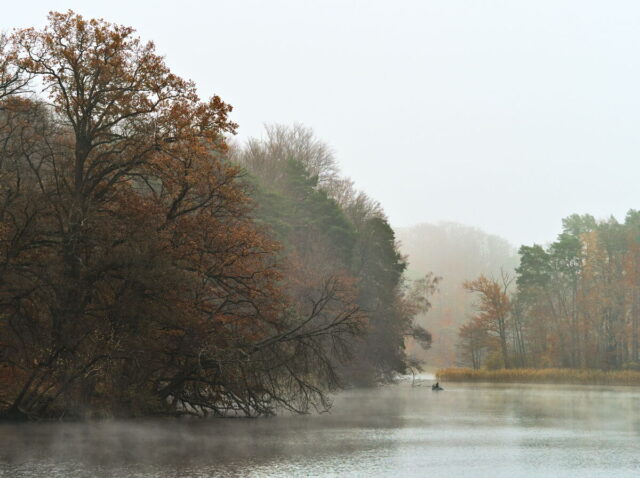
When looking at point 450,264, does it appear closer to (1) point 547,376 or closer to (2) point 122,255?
(1) point 547,376

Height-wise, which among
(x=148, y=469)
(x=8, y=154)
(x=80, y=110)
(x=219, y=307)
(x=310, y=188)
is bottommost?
(x=148, y=469)

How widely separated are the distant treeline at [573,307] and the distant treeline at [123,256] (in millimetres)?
56003

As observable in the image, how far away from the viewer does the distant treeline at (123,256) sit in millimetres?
24625

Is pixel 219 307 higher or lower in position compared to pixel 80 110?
lower

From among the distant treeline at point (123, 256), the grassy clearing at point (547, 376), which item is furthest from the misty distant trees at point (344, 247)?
the distant treeline at point (123, 256)

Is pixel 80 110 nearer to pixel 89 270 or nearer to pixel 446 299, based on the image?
pixel 89 270

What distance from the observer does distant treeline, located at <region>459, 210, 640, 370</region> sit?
79000 mm

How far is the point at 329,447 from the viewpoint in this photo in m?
20.4

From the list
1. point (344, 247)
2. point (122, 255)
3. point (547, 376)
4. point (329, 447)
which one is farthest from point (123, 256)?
point (547, 376)

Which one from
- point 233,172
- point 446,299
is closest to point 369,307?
point 233,172

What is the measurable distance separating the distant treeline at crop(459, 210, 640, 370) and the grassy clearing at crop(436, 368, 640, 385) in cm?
281

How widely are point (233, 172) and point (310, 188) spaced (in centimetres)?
3775

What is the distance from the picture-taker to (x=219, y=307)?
27.7 metres

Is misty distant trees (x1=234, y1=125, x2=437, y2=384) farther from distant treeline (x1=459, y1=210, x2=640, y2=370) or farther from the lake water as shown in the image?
the lake water
